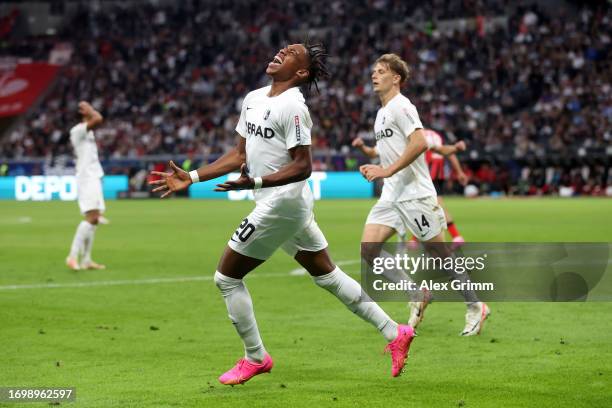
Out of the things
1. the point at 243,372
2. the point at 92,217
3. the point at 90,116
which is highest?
the point at 90,116

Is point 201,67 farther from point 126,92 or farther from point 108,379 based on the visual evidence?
point 108,379

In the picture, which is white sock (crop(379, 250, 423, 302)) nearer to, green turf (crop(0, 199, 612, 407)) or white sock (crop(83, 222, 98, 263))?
green turf (crop(0, 199, 612, 407))

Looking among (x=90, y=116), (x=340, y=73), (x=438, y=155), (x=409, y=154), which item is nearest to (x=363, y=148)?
(x=409, y=154)

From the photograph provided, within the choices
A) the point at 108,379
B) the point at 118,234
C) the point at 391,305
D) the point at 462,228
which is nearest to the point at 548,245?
the point at 462,228

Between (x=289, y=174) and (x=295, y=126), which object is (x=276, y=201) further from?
(x=295, y=126)

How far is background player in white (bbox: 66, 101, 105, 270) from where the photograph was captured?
15055mm

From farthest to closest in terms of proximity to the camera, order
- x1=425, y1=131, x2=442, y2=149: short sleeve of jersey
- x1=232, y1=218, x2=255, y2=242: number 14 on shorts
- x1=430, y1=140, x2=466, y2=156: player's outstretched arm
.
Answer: x1=425, y1=131, x2=442, y2=149: short sleeve of jersey, x1=430, y1=140, x2=466, y2=156: player's outstretched arm, x1=232, y1=218, x2=255, y2=242: number 14 on shorts

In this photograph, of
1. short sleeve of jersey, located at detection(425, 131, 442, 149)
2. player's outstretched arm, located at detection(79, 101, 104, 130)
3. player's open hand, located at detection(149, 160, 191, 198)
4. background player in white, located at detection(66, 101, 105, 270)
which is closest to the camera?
player's open hand, located at detection(149, 160, 191, 198)

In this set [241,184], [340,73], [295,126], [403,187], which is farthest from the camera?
[340,73]

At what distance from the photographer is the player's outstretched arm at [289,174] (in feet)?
21.6

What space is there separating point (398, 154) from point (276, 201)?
2782 millimetres

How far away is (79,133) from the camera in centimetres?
1515

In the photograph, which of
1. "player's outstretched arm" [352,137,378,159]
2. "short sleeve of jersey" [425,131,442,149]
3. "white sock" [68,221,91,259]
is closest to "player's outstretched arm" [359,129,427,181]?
"player's outstretched arm" [352,137,378,159]

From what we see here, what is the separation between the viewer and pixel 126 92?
178ft
